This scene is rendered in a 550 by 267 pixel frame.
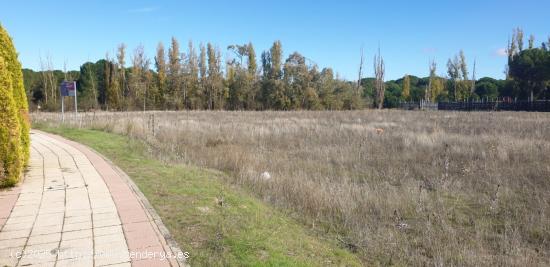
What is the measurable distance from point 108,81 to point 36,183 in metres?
38.5

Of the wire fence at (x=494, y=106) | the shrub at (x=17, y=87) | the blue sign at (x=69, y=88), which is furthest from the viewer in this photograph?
the wire fence at (x=494, y=106)

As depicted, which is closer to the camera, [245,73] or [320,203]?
[320,203]

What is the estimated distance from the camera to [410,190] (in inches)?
265

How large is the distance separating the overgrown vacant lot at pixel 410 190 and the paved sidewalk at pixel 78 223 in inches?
86.6

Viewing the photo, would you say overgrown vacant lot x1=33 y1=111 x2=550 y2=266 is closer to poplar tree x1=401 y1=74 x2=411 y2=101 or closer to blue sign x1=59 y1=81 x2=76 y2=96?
blue sign x1=59 y1=81 x2=76 y2=96

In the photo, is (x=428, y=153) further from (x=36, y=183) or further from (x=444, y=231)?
(x=36, y=183)

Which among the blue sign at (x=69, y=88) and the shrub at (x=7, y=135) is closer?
the shrub at (x=7, y=135)

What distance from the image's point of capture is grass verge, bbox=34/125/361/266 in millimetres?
3613

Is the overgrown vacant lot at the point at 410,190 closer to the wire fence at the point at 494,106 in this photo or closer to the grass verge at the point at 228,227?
the grass verge at the point at 228,227

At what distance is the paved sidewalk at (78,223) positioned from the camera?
3.41 metres

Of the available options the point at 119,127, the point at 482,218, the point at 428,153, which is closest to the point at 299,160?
the point at 428,153

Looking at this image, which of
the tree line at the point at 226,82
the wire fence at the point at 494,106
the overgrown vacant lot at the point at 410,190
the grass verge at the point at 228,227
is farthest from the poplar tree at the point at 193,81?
the grass verge at the point at 228,227

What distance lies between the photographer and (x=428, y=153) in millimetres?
10648

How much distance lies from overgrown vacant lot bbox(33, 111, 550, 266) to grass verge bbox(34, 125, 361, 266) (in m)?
0.53
